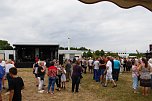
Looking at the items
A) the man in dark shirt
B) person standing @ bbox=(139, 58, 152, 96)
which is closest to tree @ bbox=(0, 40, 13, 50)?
person standing @ bbox=(139, 58, 152, 96)

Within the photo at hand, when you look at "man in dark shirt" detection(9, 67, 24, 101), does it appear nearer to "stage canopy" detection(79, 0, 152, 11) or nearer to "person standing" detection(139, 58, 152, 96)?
"stage canopy" detection(79, 0, 152, 11)

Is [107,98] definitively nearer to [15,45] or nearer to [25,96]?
[25,96]

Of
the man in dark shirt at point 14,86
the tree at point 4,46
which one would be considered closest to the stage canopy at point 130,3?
the man in dark shirt at point 14,86

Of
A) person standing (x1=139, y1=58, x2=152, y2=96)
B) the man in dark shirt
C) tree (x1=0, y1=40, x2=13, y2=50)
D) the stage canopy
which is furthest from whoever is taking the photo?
tree (x1=0, y1=40, x2=13, y2=50)

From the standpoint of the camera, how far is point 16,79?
23.7 feet

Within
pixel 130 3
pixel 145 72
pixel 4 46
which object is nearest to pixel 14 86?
pixel 130 3

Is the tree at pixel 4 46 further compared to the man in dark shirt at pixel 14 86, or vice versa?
the tree at pixel 4 46

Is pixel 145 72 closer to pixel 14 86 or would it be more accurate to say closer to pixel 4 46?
pixel 14 86

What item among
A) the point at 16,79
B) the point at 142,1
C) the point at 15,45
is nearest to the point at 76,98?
the point at 16,79

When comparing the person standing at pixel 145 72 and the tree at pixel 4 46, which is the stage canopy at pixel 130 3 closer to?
the person standing at pixel 145 72

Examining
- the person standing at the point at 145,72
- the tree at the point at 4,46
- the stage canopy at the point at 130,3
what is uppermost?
the tree at the point at 4,46

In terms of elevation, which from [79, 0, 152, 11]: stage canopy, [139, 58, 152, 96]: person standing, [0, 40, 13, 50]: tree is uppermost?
[0, 40, 13, 50]: tree

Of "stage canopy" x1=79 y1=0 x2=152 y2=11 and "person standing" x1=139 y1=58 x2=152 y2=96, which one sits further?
"person standing" x1=139 y1=58 x2=152 y2=96

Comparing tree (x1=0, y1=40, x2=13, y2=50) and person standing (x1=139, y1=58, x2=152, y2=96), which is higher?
tree (x1=0, y1=40, x2=13, y2=50)
